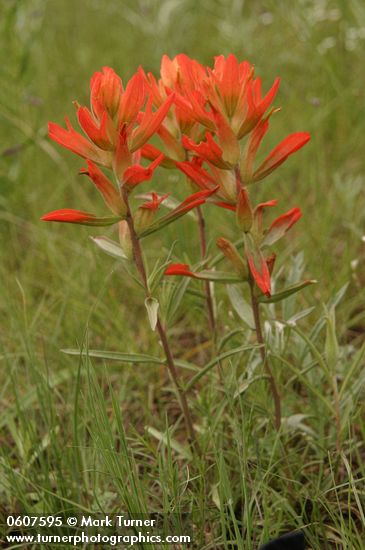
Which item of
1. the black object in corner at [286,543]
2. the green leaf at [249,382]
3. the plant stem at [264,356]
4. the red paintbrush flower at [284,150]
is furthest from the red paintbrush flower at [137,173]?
the black object in corner at [286,543]

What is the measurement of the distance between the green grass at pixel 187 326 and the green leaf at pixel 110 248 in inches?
5.7

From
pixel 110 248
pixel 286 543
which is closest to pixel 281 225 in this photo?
pixel 110 248

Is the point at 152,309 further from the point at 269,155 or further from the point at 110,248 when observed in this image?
the point at 269,155

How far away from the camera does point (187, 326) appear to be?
231cm

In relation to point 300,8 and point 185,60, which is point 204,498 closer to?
point 185,60

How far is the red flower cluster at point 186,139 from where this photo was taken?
124 centimetres

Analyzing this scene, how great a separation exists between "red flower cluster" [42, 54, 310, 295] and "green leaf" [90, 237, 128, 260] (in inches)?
2.6

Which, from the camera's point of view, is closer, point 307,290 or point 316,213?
point 307,290

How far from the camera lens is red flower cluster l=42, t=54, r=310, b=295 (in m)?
1.24

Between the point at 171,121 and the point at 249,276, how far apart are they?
1.17 ft

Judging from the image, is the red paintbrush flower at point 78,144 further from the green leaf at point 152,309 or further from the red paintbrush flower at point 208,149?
the green leaf at point 152,309

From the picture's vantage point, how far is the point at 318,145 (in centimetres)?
280

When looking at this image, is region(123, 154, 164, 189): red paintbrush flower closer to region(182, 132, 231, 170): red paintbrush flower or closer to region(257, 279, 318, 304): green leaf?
region(182, 132, 231, 170): red paintbrush flower

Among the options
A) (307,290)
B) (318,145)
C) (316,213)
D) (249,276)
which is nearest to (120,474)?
(249,276)
